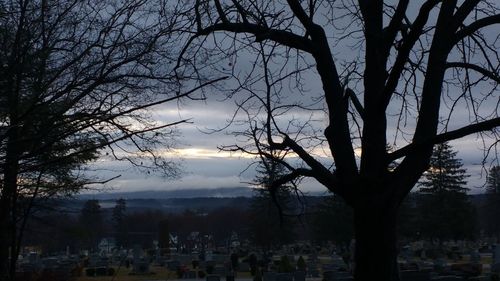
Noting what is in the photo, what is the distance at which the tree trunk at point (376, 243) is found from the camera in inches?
291

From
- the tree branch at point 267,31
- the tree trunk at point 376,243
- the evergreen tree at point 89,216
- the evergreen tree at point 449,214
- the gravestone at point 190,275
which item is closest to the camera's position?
the tree trunk at point 376,243

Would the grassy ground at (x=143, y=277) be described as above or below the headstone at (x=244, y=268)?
below

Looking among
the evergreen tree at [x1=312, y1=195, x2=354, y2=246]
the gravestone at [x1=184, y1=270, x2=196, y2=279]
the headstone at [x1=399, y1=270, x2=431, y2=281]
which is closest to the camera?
the headstone at [x1=399, y1=270, x2=431, y2=281]

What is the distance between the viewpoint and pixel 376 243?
7.47 m

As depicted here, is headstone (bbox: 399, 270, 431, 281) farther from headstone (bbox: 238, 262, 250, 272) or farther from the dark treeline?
headstone (bbox: 238, 262, 250, 272)

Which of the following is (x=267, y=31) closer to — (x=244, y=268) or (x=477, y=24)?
(x=477, y=24)

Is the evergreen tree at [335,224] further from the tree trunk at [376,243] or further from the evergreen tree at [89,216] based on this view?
the tree trunk at [376,243]

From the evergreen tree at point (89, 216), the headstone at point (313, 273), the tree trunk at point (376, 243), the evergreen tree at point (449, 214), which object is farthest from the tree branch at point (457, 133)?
the evergreen tree at point (449, 214)

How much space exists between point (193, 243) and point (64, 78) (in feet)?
297

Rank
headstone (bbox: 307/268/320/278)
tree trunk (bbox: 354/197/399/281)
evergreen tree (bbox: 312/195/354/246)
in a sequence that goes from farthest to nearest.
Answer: evergreen tree (bbox: 312/195/354/246) → headstone (bbox: 307/268/320/278) → tree trunk (bbox: 354/197/399/281)

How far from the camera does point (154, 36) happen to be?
709cm

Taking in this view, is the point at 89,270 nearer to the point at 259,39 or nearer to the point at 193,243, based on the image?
the point at 259,39

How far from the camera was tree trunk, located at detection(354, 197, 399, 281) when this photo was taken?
24.2 feet

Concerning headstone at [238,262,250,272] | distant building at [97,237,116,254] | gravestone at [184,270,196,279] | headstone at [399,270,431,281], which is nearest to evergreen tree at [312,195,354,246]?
headstone at [238,262,250,272]
